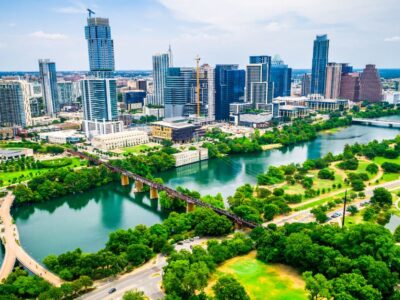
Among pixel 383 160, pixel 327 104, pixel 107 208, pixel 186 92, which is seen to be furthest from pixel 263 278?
pixel 327 104

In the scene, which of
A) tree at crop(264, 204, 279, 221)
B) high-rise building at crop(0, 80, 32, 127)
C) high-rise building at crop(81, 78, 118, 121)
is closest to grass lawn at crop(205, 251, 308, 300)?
tree at crop(264, 204, 279, 221)

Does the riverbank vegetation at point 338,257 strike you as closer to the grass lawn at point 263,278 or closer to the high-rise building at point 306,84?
the grass lawn at point 263,278

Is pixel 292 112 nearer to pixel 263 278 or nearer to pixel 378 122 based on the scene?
pixel 378 122

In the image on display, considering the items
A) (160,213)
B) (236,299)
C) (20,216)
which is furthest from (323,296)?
(20,216)

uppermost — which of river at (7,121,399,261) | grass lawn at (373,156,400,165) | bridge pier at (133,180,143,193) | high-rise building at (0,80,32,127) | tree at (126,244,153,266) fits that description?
high-rise building at (0,80,32,127)

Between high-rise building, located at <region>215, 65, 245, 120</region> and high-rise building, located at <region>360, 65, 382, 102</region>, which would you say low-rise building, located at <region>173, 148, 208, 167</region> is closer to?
high-rise building, located at <region>215, 65, 245, 120</region>

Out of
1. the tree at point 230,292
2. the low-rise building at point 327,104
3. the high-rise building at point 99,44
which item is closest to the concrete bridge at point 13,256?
the tree at point 230,292

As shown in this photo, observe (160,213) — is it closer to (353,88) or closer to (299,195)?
(299,195)
